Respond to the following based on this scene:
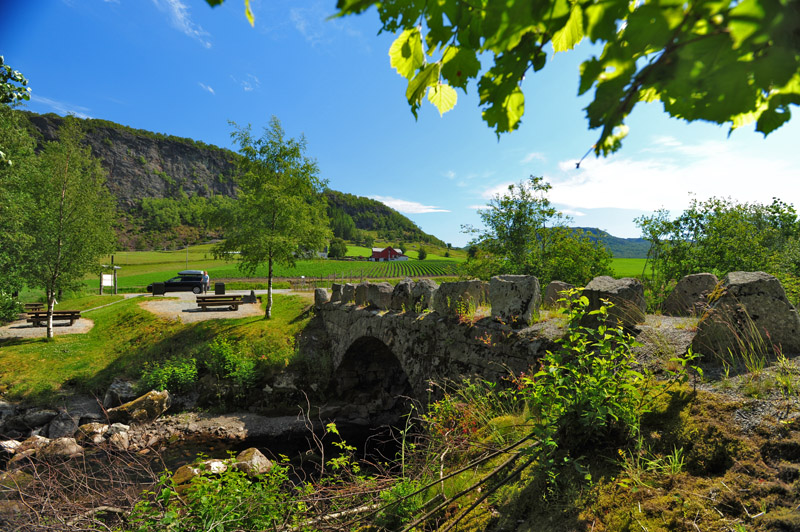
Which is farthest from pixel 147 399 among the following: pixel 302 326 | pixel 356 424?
pixel 356 424

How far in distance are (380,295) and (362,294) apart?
4.52ft

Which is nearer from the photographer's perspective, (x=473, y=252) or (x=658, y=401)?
(x=658, y=401)

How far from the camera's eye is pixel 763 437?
2.04m

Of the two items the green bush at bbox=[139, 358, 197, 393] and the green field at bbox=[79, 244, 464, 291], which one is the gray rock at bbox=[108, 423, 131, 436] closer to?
the green bush at bbox=[139, 358, 197, 393]

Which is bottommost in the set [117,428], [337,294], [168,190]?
[117,428]

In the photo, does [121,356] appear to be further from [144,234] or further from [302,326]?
[144,234]

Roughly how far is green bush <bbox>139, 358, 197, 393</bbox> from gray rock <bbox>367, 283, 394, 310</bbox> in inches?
267

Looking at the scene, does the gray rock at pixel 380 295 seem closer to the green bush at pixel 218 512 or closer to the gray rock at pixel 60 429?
the green bush at pixel 218 512

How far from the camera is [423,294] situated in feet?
23.8

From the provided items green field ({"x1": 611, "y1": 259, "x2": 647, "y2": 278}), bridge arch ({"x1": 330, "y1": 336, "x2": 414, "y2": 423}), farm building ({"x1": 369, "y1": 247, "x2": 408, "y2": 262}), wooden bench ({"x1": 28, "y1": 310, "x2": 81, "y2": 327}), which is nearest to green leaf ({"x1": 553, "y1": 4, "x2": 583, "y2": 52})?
bridge arch ({"x1": 330, "y1": 336, "x2": 414, "y2": 423})

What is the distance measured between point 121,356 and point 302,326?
677 cm

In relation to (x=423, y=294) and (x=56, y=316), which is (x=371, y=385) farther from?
(x=56, y=316)

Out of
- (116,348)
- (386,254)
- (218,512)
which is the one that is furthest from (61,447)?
(386,254)

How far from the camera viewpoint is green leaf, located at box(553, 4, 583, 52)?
3.94ft
